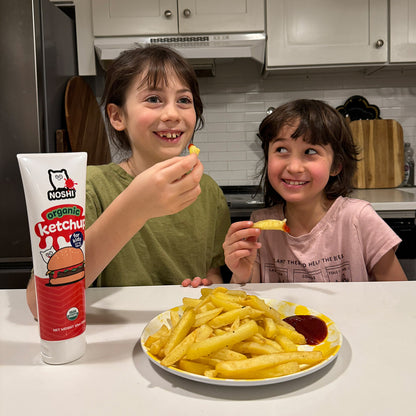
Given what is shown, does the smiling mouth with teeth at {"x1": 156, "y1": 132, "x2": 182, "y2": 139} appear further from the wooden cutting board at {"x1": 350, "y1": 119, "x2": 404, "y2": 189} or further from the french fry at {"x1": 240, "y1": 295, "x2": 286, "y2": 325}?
the wooden cutting board at {"x1": 350, "y1": 119, "x2": 404, "y2": 189}

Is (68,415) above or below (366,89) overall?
below

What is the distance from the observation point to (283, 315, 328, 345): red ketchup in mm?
688

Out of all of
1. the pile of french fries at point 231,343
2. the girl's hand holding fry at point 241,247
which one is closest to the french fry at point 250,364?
the pile of french fries at point 231,343

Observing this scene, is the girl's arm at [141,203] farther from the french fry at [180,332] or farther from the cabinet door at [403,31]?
the cabinet door at [403,31]

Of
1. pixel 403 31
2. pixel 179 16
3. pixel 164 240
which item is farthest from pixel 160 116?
pixel 403 31

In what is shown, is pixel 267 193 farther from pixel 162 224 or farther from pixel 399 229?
pixel 399 229

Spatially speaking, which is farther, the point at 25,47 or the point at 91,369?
the point at 25,47

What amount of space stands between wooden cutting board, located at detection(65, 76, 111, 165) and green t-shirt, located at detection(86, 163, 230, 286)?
1.04 meters

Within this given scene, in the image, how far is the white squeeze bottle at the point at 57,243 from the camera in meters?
0.60

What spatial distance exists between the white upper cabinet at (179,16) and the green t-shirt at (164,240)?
1442 mm

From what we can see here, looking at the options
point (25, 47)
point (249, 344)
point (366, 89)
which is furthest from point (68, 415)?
point (366, 89)

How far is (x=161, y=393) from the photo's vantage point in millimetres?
559

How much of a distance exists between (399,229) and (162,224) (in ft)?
4.74

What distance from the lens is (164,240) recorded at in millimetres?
1401
